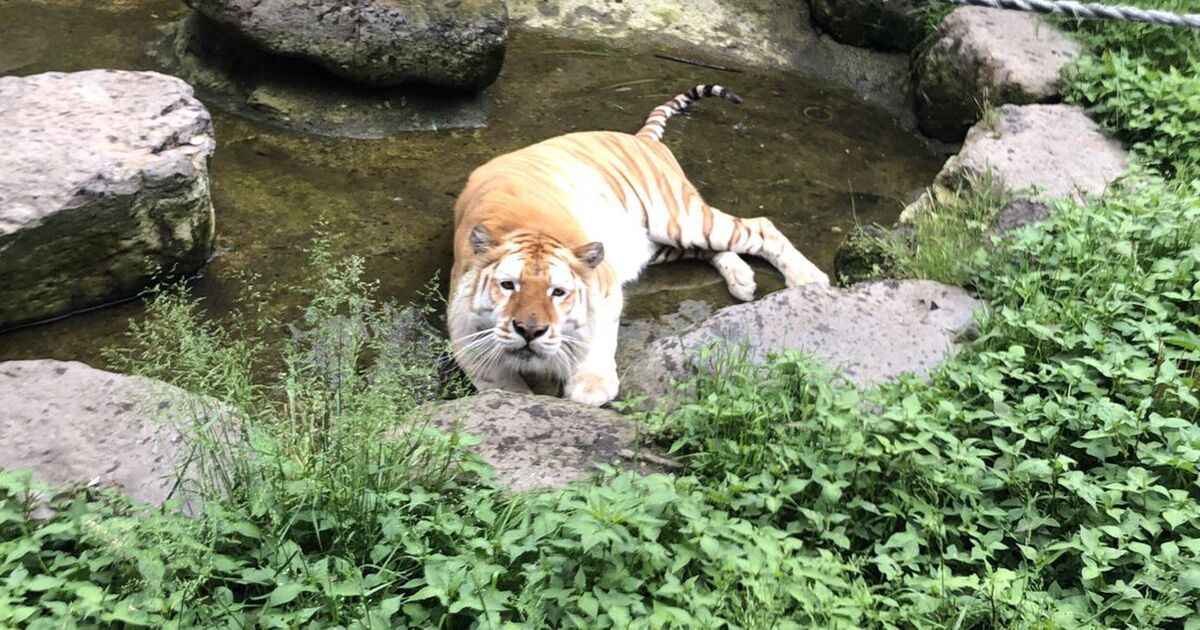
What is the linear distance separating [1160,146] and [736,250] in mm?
1895

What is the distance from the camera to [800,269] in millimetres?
4969

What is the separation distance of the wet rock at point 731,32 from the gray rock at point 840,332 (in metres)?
3.12

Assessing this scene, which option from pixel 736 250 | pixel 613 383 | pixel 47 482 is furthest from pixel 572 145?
pixel 47 482

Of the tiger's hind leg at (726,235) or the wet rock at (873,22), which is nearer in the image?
the tiger's hind leg at (726,235)

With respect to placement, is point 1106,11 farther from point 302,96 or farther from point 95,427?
point 95,427

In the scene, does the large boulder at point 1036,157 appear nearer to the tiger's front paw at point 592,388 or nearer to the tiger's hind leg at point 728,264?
the tiger's hind leg at point 728,264

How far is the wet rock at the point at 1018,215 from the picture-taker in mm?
4348

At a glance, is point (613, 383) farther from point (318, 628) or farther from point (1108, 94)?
point (1108, 94)

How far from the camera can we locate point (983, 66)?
5727 millimetres

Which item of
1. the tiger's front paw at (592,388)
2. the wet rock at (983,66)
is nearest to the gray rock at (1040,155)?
the wet rock at (983,66)

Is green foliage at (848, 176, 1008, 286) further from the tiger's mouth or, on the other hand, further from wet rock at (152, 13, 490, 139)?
wet rock at (152, 13, 490, 139)

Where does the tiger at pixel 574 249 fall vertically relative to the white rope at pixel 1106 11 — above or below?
below

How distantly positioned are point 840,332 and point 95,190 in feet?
9.35

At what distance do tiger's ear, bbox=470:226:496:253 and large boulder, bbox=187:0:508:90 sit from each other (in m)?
2.06
